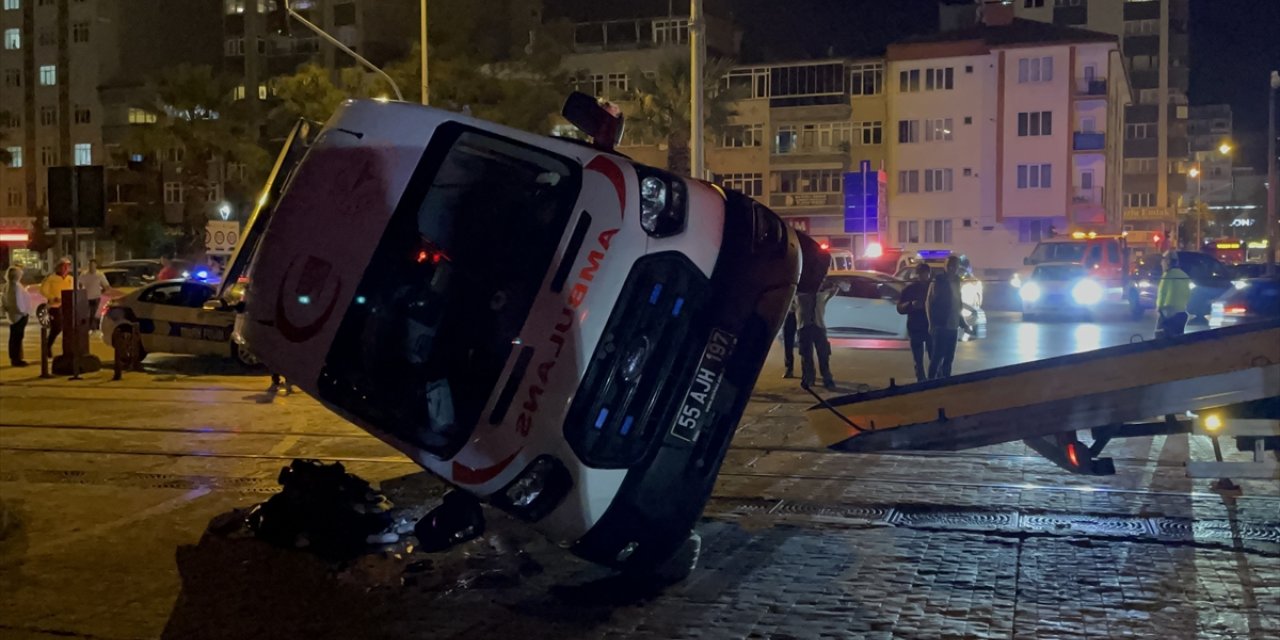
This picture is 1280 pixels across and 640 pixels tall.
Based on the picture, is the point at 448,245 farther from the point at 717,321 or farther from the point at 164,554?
the point at 164,554

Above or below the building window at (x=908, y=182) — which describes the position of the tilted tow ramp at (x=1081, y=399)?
below

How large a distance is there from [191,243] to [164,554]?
4953 cm

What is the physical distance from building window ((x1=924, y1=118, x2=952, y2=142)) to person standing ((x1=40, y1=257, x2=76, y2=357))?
49460 millimetres

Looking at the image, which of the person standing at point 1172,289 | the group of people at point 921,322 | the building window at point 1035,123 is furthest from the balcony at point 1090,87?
the group of people at point 921,322

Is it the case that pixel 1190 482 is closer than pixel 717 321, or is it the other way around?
pixel 717 321

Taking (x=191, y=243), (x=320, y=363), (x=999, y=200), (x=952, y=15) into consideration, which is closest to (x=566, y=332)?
(x=320, y=363)

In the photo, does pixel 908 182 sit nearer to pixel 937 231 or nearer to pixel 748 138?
pixel 937 231

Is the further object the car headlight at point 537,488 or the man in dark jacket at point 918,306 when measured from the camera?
the man in dark jacket at point 918,306

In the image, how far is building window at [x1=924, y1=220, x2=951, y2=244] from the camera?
204 feet

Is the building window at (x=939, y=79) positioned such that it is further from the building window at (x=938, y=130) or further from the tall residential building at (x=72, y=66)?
the tall residential building at (x=72, y=66)

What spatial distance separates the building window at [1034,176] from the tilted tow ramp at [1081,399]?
55809 mm

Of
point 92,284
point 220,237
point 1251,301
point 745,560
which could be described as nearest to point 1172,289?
point 1251,301

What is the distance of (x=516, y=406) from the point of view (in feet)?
18.1

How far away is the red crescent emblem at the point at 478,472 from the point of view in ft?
18.1
